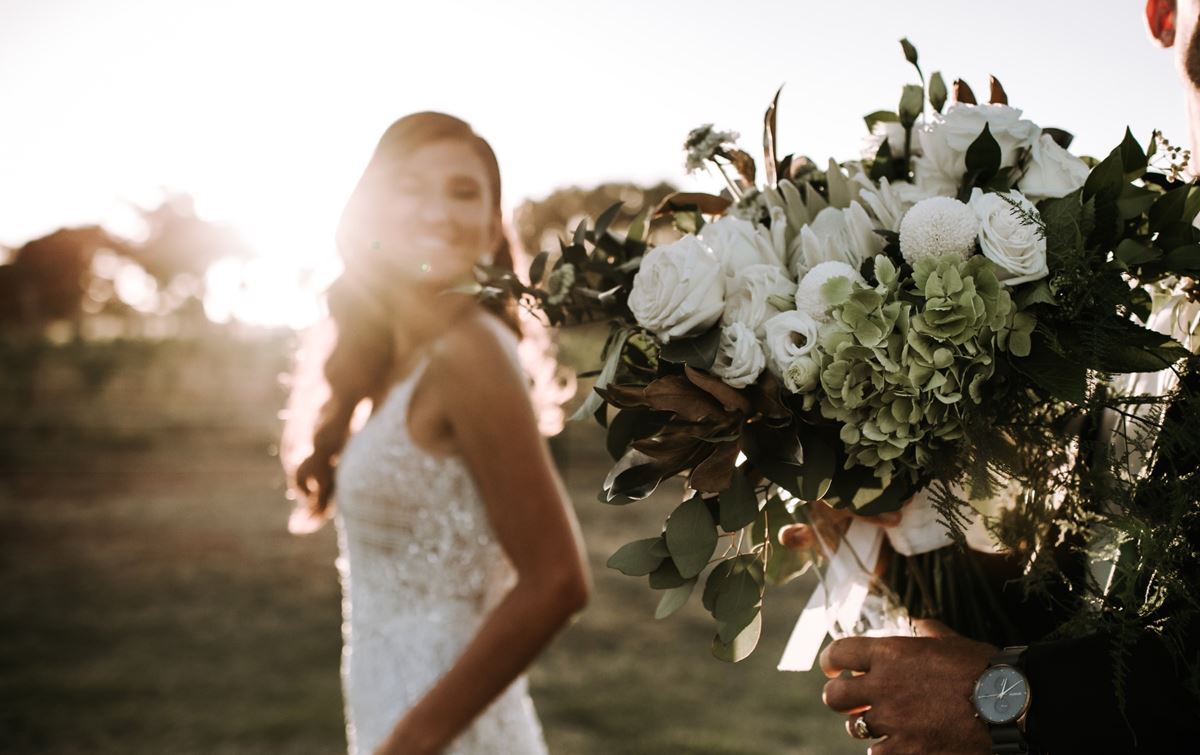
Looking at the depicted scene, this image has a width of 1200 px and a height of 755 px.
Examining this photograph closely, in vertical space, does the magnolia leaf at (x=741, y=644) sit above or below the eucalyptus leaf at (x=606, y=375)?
below

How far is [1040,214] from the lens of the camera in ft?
5.62

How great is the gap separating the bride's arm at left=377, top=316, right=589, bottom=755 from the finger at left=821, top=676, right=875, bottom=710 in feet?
2.74

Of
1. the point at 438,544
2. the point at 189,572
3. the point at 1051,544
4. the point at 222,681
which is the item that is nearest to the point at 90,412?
the point at 189,572

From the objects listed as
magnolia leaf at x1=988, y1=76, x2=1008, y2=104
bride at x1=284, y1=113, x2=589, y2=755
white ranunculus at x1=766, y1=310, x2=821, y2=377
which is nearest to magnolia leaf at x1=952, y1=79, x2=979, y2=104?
magnolia leaf at x1=988, y1=76, x2=1008, y2=104

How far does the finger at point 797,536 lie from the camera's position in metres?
2.21

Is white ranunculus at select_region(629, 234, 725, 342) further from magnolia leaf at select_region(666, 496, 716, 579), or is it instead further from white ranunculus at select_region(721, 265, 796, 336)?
magnolia leaf at select_region(666, 496, 716, 579)

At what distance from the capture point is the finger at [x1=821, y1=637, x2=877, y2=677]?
188cm

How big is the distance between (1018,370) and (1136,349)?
0.18 metres

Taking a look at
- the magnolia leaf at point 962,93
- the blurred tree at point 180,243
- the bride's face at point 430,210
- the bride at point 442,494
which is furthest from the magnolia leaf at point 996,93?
the blurred tree at point 180,243

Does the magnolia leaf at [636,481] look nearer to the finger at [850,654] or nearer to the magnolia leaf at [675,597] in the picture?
the magnolia leaf at [675,597]

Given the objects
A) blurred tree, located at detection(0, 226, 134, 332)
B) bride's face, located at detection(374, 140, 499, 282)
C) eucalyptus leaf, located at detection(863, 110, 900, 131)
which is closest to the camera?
eucalyptus leaf, located at detection(863, 110, 900, 131)

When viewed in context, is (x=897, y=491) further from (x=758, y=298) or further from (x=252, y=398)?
(x=252, y=398)

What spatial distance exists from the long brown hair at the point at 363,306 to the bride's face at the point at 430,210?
42 mm

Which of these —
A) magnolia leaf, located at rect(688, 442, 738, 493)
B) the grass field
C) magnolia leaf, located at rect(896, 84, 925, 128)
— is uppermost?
magnolia leaf, located at rect(896, 84, 925, 128)
